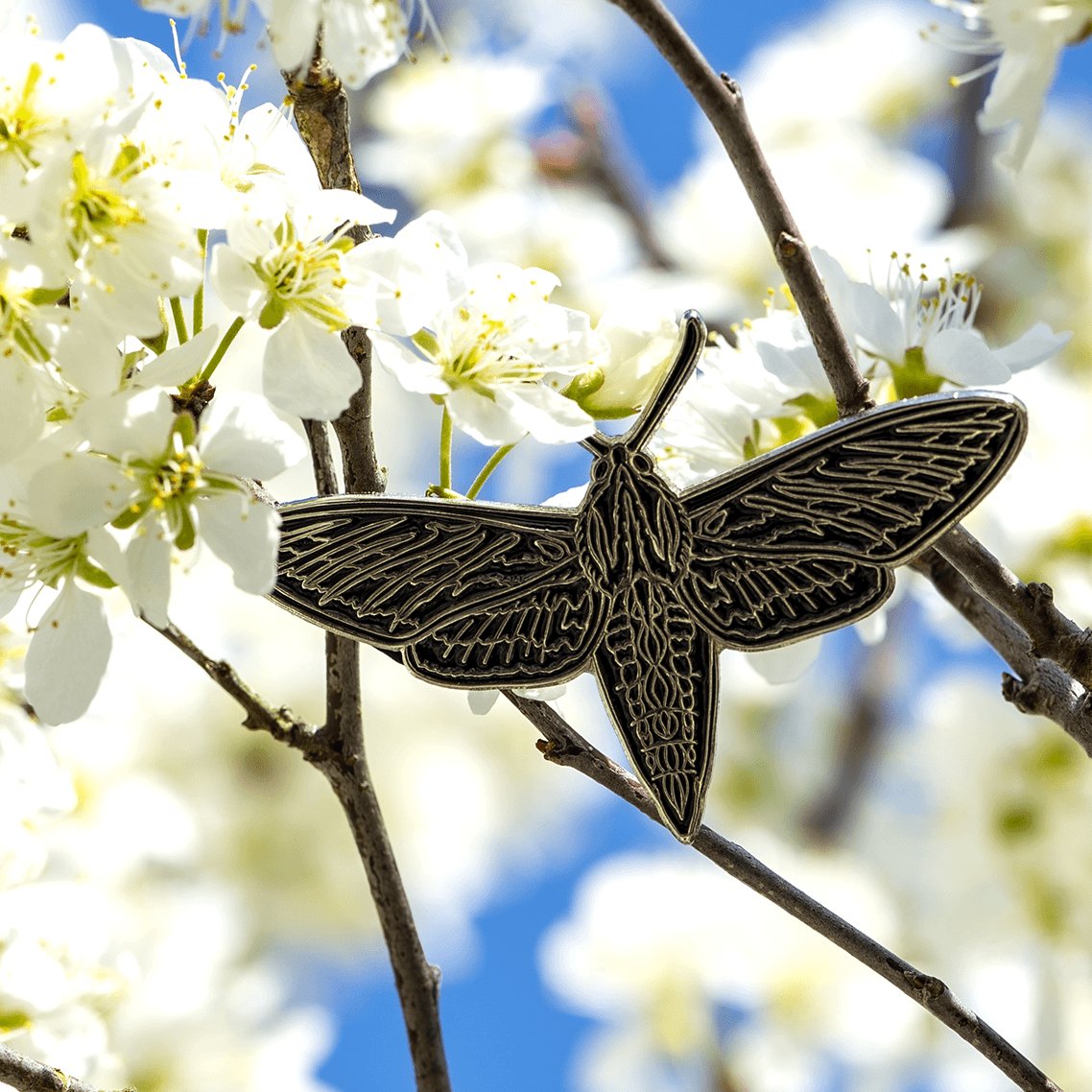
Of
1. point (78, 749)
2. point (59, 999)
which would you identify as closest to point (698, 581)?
point (59, 999)

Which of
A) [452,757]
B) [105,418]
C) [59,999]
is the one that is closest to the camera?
[105,418]

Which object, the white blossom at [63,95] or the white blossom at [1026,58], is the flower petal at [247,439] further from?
the white blossom at [1026,58]

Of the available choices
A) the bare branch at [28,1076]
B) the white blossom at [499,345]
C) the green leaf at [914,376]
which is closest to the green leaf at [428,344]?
the white blossom at [499,345]

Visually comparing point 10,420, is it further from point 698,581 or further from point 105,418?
point 698,581

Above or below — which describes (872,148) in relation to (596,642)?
above

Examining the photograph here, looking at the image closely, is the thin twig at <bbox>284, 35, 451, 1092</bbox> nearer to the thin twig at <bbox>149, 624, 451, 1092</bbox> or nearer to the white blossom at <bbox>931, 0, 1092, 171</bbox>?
the thin twig at <bbox>149, 624, 451, 1092</bbox>

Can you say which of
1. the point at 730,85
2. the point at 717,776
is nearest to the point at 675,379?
the point at 730,85

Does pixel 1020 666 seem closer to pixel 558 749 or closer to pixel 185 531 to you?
pixel 558 749
